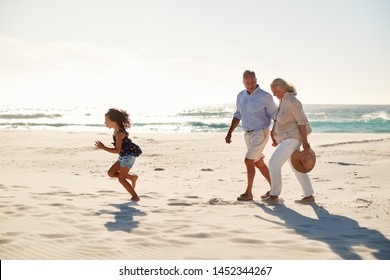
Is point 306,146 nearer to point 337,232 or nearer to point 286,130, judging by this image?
point 286,130

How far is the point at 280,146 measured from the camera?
19.8 ft

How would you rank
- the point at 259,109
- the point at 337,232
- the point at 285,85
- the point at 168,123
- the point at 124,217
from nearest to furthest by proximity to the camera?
the point at 337,232
the point at 124,217
the point at 285,85
the point at 259,109
the point at 168,123

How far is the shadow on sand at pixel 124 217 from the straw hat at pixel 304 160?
232 centimetres

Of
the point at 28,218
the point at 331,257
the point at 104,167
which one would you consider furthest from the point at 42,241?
the point at 104,167

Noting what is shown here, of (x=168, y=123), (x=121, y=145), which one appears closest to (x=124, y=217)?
(x=121, y=145)

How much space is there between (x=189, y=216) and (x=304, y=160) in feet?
6.10

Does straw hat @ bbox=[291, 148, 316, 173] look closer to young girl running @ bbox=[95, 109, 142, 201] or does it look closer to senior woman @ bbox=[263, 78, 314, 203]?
senior woman @ bbox=[263, 78, 314, 203]

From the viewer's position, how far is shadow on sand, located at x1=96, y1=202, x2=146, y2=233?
4725 mm

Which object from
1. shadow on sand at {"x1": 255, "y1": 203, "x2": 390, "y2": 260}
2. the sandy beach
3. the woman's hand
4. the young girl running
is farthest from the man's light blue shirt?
the young girl running

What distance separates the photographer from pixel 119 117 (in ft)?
20.2

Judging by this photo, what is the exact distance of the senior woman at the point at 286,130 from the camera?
590 centimetres

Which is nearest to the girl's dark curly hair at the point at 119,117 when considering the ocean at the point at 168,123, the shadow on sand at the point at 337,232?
the shadow on sand at the point at 337,232

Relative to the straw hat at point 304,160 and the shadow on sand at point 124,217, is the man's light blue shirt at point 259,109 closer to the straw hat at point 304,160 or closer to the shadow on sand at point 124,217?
the straw hat at point 304,160

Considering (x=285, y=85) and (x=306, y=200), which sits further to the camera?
(x=306, y=200)
